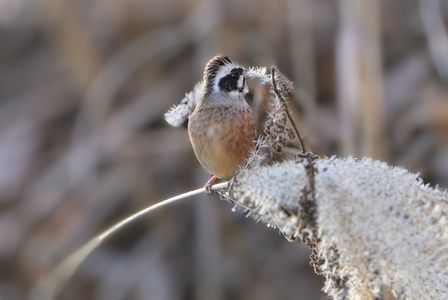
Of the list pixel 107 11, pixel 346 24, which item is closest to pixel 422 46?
pixel 346 24

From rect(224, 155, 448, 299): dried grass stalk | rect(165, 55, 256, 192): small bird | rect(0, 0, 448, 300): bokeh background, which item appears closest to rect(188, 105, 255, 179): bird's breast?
rect(165, 55, 256, 192): small bird

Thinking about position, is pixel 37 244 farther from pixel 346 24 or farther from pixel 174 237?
pixel 346 24

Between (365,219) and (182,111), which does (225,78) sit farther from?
(365,219)

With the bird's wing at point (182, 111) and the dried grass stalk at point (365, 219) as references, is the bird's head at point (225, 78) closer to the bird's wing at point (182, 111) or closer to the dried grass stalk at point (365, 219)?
the bird's wing at point (182, 111)

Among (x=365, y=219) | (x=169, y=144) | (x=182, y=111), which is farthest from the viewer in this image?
(x=169, y=144)

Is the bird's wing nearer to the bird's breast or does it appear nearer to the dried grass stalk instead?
the bird's breast

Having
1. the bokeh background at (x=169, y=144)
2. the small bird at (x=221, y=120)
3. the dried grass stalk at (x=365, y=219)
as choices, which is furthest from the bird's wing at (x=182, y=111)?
the bokeh background at (x=169, y=144)

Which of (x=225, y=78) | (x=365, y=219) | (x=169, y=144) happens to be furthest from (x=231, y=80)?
(x=169, y=144)
